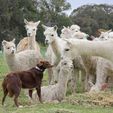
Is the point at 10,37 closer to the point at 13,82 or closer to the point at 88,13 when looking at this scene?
the point at 88,13

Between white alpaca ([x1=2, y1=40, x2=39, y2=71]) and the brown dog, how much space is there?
2.68m

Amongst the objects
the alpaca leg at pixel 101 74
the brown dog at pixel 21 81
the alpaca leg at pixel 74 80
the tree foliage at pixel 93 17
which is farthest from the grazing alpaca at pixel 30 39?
the tree foliage at pixel 93 17

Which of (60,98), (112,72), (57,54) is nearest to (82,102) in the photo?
(60,98)

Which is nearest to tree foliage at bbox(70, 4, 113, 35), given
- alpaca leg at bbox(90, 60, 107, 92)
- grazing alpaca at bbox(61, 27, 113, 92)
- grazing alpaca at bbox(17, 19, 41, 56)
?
grazing alpaca at bbox(17, 19, 41, 56)

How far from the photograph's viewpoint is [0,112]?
26.2 ft

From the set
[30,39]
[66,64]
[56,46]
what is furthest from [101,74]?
[30,39]

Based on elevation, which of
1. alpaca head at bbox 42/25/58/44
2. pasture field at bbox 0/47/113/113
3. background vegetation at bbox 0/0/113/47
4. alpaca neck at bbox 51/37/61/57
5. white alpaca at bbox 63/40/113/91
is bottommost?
pasture field at bbox 0/47/113/113

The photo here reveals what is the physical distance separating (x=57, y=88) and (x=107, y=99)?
4.38ft

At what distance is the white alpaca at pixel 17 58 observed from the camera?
1252cm

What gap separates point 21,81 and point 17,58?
10.2 ft

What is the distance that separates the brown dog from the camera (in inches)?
370

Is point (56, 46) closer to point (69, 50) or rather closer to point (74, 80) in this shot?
point (74, 80)

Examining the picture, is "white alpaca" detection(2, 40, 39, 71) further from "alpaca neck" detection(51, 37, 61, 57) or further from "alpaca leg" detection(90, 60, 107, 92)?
"alpaca leg" detection(90, 60, 107, 92)

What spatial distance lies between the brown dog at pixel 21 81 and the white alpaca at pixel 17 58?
268 cm
